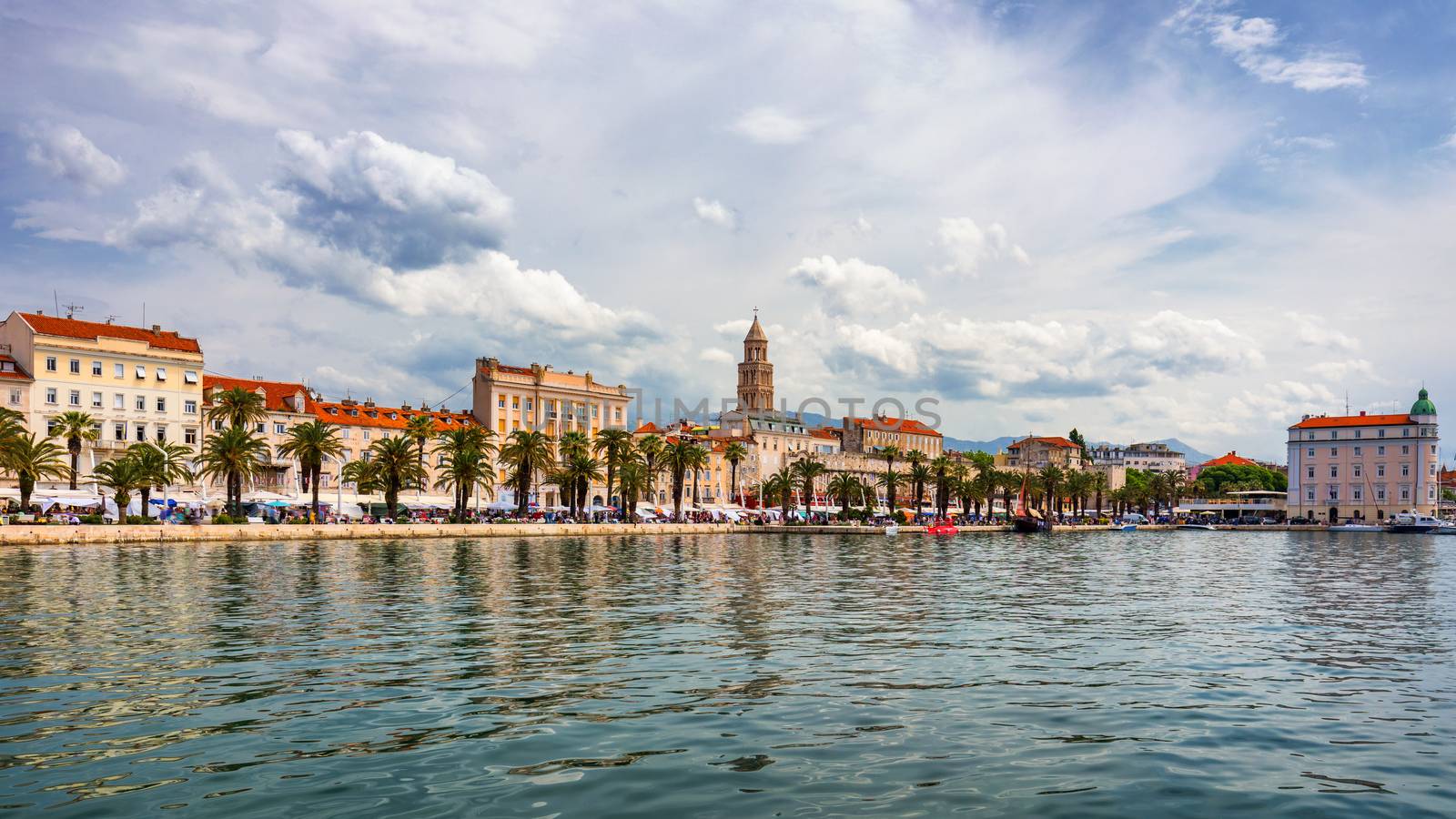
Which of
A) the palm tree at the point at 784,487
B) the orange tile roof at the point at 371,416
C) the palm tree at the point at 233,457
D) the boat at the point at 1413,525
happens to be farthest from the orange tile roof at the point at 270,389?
the boat at the point at 1413,525

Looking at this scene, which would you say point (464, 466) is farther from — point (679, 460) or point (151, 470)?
point (679, 460)

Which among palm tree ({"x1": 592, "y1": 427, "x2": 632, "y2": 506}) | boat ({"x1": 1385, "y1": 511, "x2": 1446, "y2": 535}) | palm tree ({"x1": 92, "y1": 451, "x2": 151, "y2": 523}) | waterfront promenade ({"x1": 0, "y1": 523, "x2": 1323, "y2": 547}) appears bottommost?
boat ({"x1": 1385, "y1": 511, "x2": 1446, "y2": 535})

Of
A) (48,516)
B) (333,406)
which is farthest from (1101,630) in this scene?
(333,406)

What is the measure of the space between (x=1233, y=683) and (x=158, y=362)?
348 feet

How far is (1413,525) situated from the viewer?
152875 millimetres

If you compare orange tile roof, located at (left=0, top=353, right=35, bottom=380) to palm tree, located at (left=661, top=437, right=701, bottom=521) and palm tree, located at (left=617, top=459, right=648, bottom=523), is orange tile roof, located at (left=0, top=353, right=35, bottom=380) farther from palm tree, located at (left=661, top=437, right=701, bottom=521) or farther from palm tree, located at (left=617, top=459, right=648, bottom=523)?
palm tree, located at (left=661, top=437, right=701, bottom=521)

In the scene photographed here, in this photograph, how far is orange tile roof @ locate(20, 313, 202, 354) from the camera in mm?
96562

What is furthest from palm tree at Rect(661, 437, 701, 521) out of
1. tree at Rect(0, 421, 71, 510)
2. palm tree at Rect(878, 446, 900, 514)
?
tree at Rect(0, 421, 71, 510)

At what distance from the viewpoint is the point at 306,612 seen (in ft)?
100

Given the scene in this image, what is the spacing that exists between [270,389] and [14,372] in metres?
25.7

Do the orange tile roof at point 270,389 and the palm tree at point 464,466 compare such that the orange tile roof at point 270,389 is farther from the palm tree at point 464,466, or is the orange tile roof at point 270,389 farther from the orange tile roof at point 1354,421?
the orange tile roof at point 1354,421

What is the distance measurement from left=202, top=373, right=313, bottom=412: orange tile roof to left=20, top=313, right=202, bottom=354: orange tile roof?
4.85 metres

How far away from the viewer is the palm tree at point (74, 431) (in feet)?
279

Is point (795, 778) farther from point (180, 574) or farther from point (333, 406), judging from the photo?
point (333, 406)
